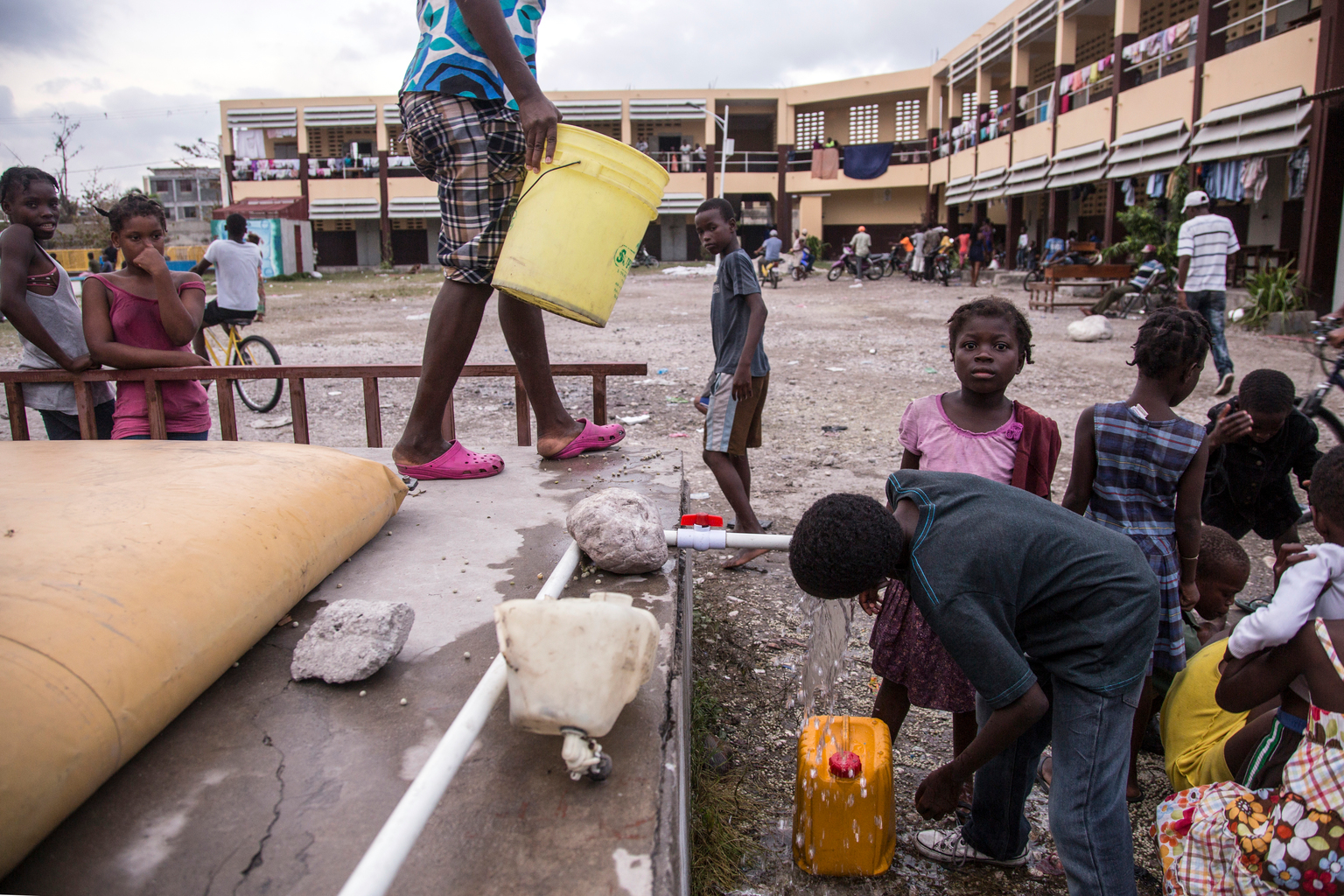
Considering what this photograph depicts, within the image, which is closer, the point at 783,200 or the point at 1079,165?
the point at 1079,165

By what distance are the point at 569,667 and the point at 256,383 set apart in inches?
251

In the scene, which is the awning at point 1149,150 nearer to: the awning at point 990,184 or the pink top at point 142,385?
the awning at point 990,184

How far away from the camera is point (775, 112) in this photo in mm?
33625

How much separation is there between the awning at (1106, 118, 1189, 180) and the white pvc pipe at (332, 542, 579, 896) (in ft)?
49.8

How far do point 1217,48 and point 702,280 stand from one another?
41.1ft

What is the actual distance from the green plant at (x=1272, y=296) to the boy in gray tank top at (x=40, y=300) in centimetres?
1172

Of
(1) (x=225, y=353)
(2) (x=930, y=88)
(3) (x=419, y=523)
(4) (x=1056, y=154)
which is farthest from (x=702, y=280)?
(3) (x=419, y=523)

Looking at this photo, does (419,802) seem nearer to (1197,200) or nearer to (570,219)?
(570,219)

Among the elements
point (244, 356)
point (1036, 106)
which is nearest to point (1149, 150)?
point (1036, 106)

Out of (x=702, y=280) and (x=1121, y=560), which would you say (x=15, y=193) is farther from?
(x=702, y=280)

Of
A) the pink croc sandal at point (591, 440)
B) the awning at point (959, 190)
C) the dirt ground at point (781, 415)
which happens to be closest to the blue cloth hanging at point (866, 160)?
the awning at point (959, 190)

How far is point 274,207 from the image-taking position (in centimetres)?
2959

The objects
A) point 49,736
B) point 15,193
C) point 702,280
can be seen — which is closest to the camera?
point 49,736

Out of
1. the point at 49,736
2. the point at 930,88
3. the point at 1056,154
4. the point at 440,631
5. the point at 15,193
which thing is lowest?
the point at 440,631
